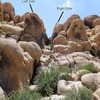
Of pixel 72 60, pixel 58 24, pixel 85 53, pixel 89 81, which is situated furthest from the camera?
pixel 58 24

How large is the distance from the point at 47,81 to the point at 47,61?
559 centimetres

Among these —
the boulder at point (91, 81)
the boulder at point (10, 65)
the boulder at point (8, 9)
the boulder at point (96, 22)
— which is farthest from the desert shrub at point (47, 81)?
the boulder at point (8, 9)

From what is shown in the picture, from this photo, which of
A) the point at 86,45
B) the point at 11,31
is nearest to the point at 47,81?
the point at 11,31

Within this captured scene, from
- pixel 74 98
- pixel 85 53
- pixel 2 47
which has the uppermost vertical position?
pixel 2 47

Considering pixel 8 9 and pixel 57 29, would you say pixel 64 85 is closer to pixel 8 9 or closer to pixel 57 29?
pixel 57 29

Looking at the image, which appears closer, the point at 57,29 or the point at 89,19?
the point at 57,29

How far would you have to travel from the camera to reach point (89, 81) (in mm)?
16719

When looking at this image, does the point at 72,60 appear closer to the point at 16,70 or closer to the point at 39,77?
the point at 39,77

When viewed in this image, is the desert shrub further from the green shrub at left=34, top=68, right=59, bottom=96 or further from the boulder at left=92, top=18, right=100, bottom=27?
the boulder at left=92, top=18, right=100, bottom=27

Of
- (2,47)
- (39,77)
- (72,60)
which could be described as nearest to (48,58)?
(72,60)

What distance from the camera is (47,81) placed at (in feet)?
59.6

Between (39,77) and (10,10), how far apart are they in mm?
20709

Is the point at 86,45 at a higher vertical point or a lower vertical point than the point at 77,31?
lower

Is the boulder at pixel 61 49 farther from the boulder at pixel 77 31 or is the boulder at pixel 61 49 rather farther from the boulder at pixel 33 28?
the boulder at pixel 77 31
